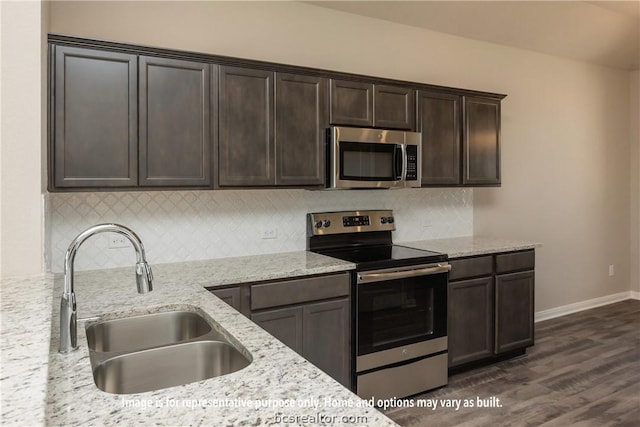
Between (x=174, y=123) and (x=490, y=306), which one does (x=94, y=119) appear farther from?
(x=490, y=306)

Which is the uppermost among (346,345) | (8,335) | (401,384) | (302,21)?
(302,21)

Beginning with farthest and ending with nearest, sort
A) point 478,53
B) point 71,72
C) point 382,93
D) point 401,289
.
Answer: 1. point 478,53
2. point 382,93
3. point 401,289
4. point 71,72

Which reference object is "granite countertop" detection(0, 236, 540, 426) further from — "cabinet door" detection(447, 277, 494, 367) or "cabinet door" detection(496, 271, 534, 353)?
"cabinet door" detection(496, 271, 534, 353)

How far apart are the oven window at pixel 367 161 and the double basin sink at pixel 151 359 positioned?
1590 millimetres

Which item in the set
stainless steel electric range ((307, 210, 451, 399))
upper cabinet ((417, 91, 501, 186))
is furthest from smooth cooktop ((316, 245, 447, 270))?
upper cabinet ((417, 91, 501, 186))

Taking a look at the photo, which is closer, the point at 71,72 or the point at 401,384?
the point at 71,72

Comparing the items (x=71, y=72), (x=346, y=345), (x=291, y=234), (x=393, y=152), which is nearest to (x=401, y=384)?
(x=346, y=345)

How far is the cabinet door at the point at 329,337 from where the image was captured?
2.57 meters

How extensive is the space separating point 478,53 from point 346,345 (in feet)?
10.1

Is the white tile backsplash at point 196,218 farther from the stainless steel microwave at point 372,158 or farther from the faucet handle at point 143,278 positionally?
the faucet handle at point 143,278

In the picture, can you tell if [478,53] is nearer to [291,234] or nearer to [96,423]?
[291,234]

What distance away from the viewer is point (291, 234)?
3.20 meters

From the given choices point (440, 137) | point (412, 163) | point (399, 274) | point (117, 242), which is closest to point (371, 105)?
point (412, 163)

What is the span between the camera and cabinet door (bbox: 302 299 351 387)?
8.42 feet
